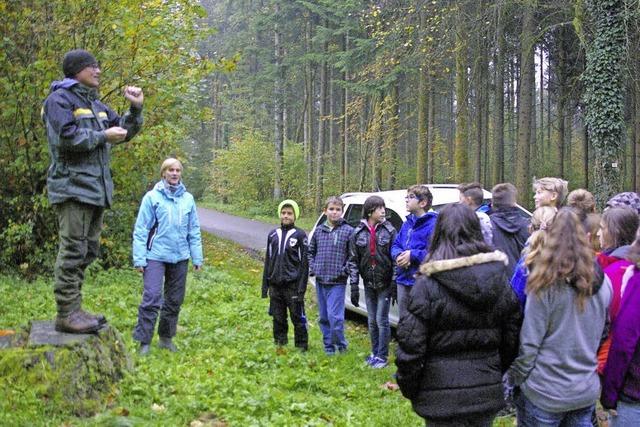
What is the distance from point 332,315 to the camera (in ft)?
25.2

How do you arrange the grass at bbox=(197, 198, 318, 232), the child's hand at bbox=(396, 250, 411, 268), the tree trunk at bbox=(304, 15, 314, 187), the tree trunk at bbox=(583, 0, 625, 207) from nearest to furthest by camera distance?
the child's hand at bbox=(396, 250, 411, 268), the tree trunk at bbox=(583, 0, 625, 207), the grass at bbox=(197, 198, 318, 232), the tree trunk at bbox=(304, 15, 314, 187)

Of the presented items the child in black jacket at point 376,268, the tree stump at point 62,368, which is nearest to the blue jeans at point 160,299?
the tree stump at point 62,368

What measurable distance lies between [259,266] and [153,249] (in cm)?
860

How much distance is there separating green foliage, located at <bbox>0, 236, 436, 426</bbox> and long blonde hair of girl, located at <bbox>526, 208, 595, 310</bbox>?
2.47m

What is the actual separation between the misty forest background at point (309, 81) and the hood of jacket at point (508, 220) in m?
7.43

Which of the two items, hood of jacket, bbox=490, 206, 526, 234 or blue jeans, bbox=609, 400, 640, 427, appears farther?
hood of jacket, bbox=490, 206, 526, 234

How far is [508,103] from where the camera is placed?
33.4 metres

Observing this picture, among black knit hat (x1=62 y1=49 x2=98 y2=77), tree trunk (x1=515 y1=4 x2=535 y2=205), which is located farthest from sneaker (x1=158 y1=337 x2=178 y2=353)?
tree trunk (x1=515 y1=4 x2=535 y2=205)

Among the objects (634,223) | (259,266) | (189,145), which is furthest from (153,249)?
(189,145)

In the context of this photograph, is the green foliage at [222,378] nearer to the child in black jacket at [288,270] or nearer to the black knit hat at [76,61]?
the child in black jacket at [288,270]

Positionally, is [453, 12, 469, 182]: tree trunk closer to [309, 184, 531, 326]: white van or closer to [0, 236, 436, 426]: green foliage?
[309, 184, 531, 326]: white van

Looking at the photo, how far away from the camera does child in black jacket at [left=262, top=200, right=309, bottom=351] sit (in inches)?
301

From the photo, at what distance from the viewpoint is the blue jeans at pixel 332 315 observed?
25.3 ft

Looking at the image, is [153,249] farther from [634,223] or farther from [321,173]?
[321,173]
